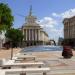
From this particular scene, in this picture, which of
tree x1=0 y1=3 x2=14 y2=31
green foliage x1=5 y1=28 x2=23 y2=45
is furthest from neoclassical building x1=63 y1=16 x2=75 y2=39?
tree x1=0 y1=3 x2=14 y2=31

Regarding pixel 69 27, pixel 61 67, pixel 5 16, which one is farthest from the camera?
pixel 69 27

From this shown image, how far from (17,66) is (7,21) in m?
25.1

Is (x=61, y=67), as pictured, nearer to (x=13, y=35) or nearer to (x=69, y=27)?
(x=13, y=35)

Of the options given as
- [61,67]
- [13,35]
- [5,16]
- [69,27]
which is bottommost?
[61,67]

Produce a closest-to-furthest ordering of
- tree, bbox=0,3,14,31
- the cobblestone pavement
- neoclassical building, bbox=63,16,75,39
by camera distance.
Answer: the cobblestone pavement
tree, bbox=0,3,14,31
neoclassical building, bbox=63,16,75,39

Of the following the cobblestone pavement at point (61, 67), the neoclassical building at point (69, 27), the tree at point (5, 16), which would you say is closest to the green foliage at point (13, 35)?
the neoclassical building at point (69, 27)

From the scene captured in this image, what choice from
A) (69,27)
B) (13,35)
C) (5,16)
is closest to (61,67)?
(5,16)

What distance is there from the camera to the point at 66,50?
34219mm

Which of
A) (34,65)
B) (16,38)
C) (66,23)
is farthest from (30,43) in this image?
(34,65)

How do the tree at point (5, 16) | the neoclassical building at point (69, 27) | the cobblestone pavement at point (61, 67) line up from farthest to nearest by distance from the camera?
1. the neoclassical building at point (69, 27)
2. the tree at point (5, 16)
3. the cobblestone pavement at point (61, 67)

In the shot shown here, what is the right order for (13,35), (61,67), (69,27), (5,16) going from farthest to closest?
(69,27), (13,35), (5,16), (61,67)

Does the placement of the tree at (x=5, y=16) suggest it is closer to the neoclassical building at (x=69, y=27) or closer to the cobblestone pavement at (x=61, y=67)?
the cobblestone pavement at (x=61, y=67)

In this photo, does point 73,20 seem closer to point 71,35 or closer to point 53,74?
point 71,35

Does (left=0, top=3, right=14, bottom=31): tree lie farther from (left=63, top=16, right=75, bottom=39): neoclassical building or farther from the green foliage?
(left=63, top=16, right=75, bottom=39): neoclassical building
